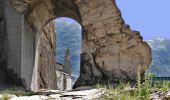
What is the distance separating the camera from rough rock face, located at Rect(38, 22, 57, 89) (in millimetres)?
32844

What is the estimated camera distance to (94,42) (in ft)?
69.3

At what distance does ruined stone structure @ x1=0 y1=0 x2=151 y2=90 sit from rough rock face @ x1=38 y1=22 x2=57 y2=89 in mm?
10206

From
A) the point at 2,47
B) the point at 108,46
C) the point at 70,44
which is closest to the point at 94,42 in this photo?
the point at 108,46

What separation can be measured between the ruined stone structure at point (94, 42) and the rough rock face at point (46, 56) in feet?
33.5

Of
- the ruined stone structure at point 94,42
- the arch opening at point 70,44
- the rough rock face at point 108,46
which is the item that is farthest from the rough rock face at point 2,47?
the arch opening at point 70,44

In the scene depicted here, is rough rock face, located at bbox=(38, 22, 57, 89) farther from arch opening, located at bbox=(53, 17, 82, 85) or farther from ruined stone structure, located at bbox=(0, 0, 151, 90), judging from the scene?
arch opening, located at bbox=(53, 17, 82, 85)

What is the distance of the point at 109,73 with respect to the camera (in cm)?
2055

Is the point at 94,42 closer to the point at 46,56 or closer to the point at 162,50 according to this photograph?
the point at 46,56

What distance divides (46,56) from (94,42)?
14.2 metres

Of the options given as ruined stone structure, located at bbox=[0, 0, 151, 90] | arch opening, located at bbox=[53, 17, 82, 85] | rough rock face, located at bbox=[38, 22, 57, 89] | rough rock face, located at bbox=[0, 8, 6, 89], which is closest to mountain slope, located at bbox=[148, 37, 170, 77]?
arch opening, located at bbox=[53, 17, 82, 85]

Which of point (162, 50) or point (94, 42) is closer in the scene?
point (94, 42)

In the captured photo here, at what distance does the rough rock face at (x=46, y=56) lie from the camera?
3284cm

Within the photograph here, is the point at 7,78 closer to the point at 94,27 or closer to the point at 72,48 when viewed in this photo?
the point at 94,27

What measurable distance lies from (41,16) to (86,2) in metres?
2.62
